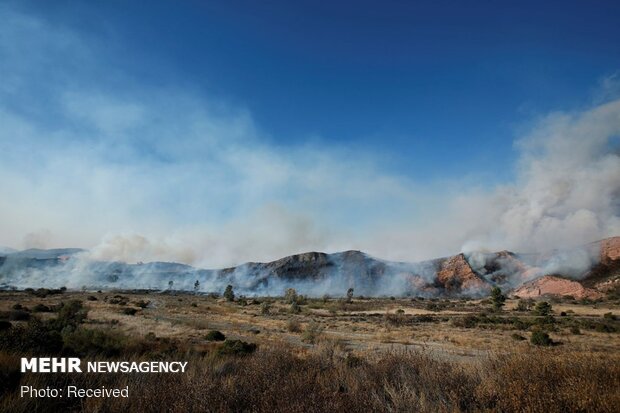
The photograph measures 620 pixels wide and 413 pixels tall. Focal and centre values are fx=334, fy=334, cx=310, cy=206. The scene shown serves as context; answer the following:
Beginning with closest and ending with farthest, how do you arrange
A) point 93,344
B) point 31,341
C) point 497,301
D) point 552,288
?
1. point 31,341
2. point 93,344
3. point 497,301
4. point 552,288

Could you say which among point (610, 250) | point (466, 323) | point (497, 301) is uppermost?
point (610, 250)

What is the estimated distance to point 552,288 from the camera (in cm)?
11219

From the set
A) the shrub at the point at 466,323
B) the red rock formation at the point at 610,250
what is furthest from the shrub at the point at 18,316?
the red rock formation at the point at 610,250

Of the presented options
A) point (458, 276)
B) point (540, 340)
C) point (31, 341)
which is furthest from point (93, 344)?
point (458, 276)

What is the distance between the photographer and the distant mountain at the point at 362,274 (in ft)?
397

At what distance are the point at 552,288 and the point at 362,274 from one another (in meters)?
78.5

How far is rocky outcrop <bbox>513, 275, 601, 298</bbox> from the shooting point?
101 metres

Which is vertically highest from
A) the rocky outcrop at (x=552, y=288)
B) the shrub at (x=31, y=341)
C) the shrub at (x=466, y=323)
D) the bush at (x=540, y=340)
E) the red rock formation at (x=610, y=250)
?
the red rock formation at (x=610, y=250)

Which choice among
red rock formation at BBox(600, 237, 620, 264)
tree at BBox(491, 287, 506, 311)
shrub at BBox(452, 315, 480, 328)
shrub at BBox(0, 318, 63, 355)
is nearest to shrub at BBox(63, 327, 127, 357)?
shrub at BBox(0, 318, 63, 355)

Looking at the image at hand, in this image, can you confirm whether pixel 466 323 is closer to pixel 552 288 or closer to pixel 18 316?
pixel 18 316

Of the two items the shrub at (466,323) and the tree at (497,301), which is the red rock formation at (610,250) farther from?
the shrub at (466,323)

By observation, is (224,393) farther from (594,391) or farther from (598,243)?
(598,243)

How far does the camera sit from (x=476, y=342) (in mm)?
23297

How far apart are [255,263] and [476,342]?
18252 cm
